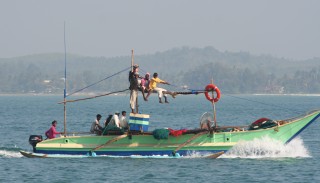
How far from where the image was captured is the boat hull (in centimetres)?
3394

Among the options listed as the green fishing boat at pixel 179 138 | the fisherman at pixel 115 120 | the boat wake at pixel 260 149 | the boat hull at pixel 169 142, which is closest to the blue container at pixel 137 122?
the green fishing boat at pixel 179 138

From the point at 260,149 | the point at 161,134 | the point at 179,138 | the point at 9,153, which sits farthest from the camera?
the point at 9,153

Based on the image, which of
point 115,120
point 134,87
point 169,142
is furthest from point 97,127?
point 169,142

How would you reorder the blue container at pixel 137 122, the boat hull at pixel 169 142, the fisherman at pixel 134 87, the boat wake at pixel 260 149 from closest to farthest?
the boat hull at pixel 169 142 < the boat wake at pixel 260 149 < the fisherman at pixel 134 87 < the blue container at pixel 137 122

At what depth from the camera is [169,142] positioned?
34406 millimetres

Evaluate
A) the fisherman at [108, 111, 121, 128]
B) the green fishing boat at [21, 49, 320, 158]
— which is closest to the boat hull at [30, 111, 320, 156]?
the green fishing boat at [21, 49, 320, 158]

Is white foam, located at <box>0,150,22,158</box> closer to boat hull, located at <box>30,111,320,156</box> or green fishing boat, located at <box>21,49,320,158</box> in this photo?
boat hull, located at <box>30,111,320,156</box>

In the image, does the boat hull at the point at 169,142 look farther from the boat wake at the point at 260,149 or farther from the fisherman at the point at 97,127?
the fisherman at the point at 97,127

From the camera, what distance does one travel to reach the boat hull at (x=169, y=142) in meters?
33.9

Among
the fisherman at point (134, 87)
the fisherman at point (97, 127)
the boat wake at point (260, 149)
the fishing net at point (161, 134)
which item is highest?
the fisherman at point (134, 87)

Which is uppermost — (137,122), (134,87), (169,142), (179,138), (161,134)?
(134,87)

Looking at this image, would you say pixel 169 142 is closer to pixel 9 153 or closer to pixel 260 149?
pixel 260 149

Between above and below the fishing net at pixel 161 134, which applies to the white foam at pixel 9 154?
below

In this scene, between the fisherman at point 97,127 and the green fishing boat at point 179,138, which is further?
the fisherman at point 97,127
